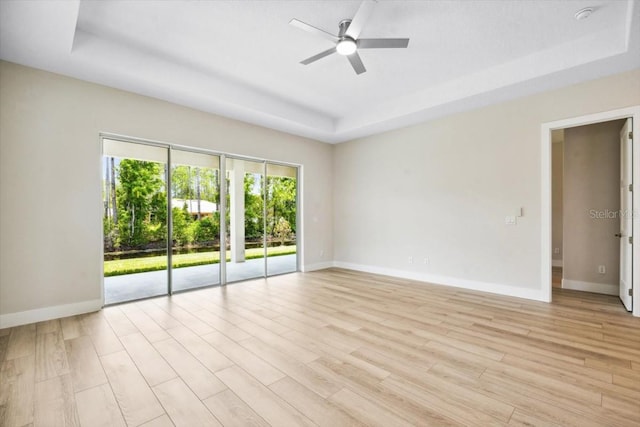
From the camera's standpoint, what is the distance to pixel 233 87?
450 centimetres

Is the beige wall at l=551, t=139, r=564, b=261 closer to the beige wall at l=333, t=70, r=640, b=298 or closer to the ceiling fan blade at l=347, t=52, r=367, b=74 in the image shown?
the beige wall at l=333, t=70, r=640, b=298

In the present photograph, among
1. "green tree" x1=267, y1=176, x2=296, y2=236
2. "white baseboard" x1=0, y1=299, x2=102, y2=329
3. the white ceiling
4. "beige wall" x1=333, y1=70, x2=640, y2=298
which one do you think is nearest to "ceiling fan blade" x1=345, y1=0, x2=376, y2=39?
the white ceiling

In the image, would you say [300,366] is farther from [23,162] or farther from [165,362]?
[23,162]

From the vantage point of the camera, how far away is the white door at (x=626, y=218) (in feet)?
11.9

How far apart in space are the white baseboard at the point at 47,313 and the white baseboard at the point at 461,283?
4833 millimetres

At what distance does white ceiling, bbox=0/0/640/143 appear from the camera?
2.81m

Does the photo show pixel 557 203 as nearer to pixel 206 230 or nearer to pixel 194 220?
pixel 206 230

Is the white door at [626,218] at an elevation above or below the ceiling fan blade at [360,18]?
below

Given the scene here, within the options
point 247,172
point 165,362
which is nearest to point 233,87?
point 247,172

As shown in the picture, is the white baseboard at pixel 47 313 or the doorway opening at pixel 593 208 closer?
the white baseboard at pixel 47 313

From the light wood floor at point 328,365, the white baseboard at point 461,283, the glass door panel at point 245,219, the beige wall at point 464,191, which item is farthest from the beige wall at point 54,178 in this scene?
the white baseboard at point 461,283

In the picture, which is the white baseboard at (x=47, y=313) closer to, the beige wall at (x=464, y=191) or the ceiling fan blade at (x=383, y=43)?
the ceiling fan blade at (x=383, y=43)

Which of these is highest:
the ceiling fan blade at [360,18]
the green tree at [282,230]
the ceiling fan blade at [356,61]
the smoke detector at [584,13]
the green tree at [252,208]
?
the smoke detector at [584,13]

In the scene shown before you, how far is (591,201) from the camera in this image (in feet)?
15.1
